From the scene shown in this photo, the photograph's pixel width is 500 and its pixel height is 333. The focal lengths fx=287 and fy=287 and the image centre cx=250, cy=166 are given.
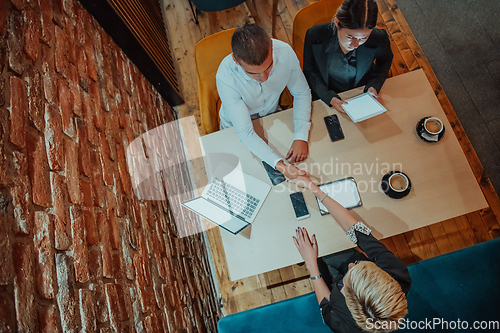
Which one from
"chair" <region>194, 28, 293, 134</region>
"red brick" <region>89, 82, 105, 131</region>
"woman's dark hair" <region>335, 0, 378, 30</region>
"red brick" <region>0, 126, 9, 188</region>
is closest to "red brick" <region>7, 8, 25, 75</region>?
"red brick" <region>0, 126, 9, 188</region>

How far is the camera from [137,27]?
6.64ft

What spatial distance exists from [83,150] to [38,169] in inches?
9.9

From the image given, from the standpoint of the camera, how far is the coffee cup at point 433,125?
1513mm

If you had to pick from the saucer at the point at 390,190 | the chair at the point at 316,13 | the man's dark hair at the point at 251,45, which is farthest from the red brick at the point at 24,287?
the chair at the point at 316,13

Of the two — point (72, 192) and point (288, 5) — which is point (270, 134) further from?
point (288, 5)

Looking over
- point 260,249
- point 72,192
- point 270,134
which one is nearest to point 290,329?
point 260,249

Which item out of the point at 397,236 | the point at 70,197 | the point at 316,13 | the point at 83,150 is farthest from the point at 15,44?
the point at 397,236

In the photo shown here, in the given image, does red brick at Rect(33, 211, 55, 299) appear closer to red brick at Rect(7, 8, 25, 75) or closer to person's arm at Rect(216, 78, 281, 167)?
red brick at Rect(7, 8, 25, 75)

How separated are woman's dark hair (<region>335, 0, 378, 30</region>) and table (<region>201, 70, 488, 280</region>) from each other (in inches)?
16.5

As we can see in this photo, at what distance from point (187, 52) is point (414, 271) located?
109 inches

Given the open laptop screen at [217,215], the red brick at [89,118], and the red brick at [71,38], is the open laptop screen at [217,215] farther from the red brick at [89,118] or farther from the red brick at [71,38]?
the red brick at [71,38]

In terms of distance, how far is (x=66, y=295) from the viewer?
32.7 inches

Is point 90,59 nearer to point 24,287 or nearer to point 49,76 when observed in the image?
point 49,76

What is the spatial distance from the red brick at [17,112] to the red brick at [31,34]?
150 millimetres
